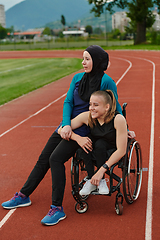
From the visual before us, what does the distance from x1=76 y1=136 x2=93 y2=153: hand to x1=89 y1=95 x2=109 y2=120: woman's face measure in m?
0.25

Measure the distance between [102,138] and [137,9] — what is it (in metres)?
41.0

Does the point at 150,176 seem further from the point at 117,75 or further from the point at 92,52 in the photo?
the point at 117,75

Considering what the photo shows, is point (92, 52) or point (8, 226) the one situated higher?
point (92, 52)

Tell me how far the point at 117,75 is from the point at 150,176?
1242 cm

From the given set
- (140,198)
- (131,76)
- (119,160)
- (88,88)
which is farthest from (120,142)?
(131,76)

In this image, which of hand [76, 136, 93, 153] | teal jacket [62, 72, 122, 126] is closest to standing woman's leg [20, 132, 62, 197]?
teal jacket [62, 72, 122, 126]

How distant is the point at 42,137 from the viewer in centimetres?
668

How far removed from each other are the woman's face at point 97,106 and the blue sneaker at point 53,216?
1044 millimetres

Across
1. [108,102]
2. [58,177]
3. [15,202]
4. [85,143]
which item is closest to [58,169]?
[58,177]

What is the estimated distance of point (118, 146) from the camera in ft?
10.9

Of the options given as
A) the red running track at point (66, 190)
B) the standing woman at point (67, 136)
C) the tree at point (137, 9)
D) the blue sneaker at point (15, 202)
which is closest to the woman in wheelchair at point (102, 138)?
the standing woman at point (67, 136)

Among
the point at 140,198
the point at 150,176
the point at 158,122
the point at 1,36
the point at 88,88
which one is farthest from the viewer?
the point at 1,36

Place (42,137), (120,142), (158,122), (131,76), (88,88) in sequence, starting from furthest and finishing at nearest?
(131,76)
(158,122)
(42,137)
(88,88)
(120,142)

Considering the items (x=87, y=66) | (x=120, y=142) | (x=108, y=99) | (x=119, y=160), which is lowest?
(x=119, y=160)
